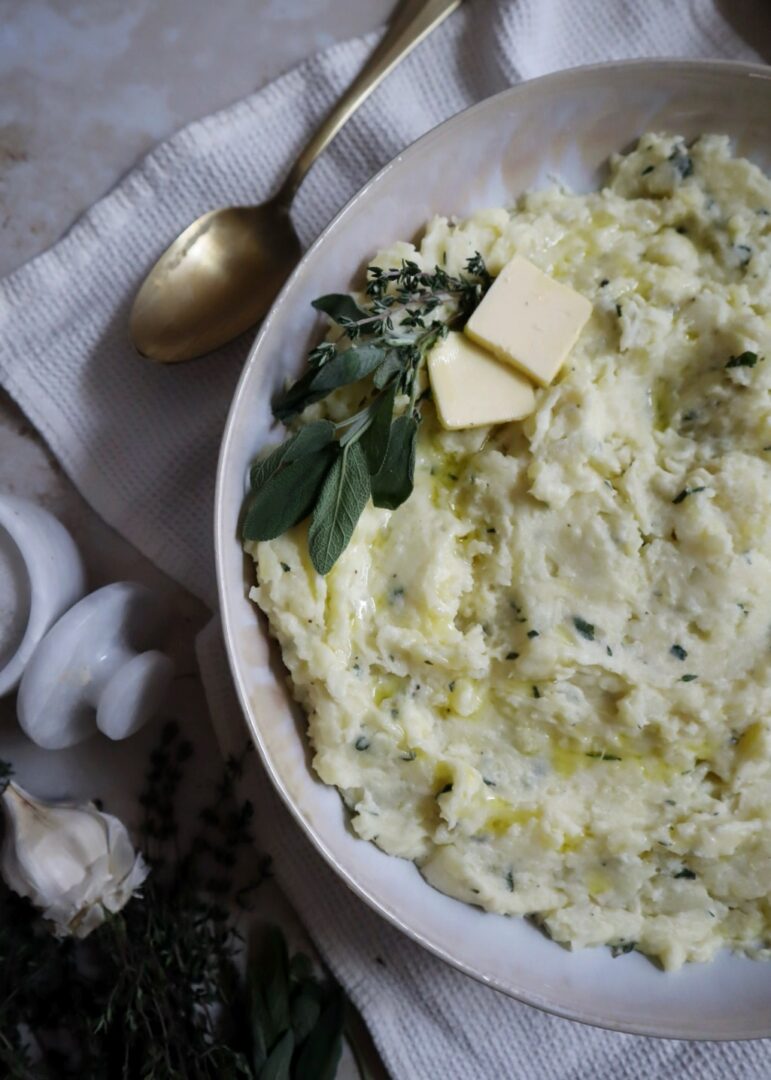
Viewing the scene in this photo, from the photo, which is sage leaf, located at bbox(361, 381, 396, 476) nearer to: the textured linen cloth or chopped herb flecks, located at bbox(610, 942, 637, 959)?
the textured linen cloth

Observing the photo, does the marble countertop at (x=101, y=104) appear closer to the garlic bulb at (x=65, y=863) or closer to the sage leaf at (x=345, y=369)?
the garlic bulb at (x=65, y=863)

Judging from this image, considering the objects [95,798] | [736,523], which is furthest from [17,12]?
[736,523]

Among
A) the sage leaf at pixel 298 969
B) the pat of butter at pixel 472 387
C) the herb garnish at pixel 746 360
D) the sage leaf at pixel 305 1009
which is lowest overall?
the sage leaf at pixel 305 1009

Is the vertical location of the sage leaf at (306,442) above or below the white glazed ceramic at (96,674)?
above

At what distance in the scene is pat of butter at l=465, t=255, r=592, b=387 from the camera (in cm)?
215

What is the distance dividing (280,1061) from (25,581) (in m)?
1.38

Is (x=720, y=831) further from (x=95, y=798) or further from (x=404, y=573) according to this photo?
(x=95, y=798)

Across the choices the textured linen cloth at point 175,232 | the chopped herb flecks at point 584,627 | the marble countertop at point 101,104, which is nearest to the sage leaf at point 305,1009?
the textured linen cloth at point 175,232

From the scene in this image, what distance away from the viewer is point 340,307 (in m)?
A: 2.10

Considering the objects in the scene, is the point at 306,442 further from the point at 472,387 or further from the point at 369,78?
the point at 369,78

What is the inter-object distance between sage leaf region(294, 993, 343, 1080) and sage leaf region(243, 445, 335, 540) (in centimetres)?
134

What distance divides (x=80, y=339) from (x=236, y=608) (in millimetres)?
1006

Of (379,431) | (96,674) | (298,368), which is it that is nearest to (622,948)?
(379,431)

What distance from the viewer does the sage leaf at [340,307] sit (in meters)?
2.08
